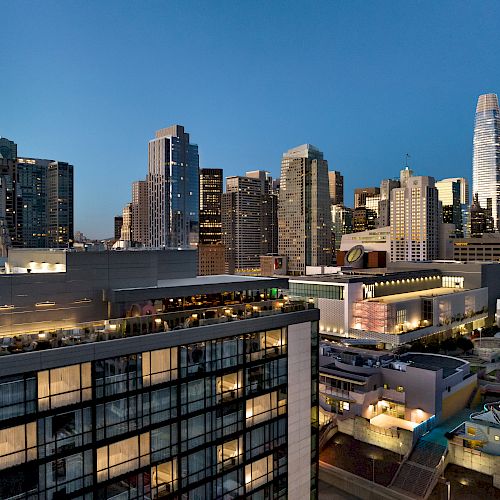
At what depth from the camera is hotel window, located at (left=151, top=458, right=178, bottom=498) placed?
79.3ft

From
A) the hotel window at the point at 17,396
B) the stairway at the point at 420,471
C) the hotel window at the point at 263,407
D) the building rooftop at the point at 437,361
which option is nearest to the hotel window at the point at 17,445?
the hotel window at the point at 17,396

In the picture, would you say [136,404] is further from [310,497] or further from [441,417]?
[441,417]

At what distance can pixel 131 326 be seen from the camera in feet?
79.0

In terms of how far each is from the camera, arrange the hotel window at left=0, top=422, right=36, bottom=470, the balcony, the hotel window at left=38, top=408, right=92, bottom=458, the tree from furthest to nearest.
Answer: the tree → the balcony → the hotel window at left=38, top=408, right=92, bottom=458 → the hotel window at left=0, top=422, right=36, bottom=470

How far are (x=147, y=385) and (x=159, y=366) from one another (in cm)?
112

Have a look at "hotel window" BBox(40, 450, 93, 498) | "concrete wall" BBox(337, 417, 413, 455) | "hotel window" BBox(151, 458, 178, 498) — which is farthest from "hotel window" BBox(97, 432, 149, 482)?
"concrete wall" BBox(337, 417, 413, 455)

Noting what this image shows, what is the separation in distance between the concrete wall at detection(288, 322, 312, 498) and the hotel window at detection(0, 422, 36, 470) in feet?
52.7

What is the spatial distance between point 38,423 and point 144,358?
5.59 m

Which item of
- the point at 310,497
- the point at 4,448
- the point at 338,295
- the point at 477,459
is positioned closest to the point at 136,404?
the point at 4,448

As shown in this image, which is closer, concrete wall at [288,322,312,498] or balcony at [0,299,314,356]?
balcony at [0,299,314,356]

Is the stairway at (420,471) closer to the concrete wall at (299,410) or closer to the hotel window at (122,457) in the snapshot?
the concrete wall at (299,410)

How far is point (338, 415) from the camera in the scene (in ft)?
210

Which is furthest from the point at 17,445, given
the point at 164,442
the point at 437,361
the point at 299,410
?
the point at 437,361

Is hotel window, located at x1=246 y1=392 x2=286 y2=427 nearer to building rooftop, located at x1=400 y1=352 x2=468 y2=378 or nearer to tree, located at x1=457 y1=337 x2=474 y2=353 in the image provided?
building rooftop, located at x1=400 y1=352 x2=468 y2=378
